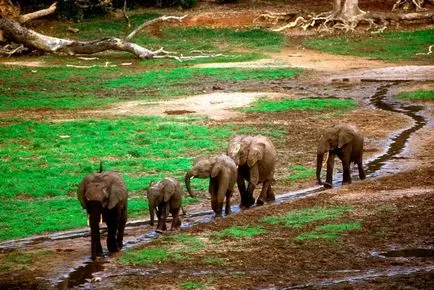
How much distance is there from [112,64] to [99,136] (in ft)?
53.5

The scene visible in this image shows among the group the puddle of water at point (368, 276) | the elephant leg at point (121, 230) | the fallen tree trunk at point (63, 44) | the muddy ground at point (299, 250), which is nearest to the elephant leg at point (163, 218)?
the muddy ground at point (299, 250)

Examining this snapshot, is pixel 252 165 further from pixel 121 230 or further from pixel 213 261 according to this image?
pixel 213 261

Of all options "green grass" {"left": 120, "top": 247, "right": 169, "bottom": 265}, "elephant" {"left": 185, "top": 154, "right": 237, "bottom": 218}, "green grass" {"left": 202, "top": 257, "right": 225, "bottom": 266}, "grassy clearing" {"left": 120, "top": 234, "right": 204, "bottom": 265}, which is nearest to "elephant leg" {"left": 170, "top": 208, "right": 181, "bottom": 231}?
"elephant" {"left": 185, "top": 154, "right": 237, "bottom": 218}

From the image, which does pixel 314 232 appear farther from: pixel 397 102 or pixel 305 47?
pixel 305 47

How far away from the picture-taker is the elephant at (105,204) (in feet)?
48.8

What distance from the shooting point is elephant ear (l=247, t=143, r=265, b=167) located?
61.0ft

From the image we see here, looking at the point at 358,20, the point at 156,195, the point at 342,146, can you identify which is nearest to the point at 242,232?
the point at 156,195

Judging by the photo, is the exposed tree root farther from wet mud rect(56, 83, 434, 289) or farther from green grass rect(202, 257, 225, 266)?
green grass rect(202, 257, 225, 266)

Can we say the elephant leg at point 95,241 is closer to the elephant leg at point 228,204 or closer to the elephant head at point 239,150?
the elephant leg at point 228,204

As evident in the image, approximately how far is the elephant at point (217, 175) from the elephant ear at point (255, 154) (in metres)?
0.94

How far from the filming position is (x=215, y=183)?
57.7 feet

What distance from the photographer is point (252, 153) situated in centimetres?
1866

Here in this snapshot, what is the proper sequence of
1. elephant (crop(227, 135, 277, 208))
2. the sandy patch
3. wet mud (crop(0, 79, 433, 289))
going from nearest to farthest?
1. wet mud (crop(0, 79, 433, 289))
2. elephant (crop(227, 135, 277, 208))
3. the sandy patch

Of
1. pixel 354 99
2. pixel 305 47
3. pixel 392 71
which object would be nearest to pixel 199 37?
pixel 305 47
